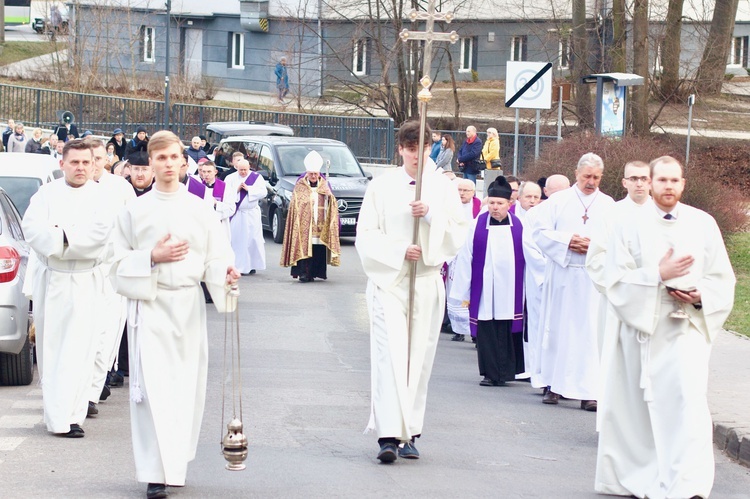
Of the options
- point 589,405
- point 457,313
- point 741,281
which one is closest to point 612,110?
point 741,281

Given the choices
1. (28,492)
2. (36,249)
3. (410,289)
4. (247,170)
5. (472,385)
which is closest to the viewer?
(28,492)

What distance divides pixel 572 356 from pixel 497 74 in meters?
41.3

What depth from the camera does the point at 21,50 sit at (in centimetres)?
5847

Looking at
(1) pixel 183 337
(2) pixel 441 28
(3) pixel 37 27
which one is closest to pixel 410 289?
(1) pixel 183 337

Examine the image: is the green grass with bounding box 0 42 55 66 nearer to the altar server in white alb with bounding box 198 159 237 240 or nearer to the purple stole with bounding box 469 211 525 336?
the altar server in white alb with bounding box 198 159 237 240

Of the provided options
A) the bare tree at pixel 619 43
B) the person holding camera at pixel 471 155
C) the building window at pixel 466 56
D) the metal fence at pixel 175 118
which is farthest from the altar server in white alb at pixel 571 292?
the building window at pixel 466 56

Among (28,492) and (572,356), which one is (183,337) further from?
(572,356)

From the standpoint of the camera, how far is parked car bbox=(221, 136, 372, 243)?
23688mm

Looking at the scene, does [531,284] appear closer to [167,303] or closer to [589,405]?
[589,405]

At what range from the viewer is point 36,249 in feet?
28.5

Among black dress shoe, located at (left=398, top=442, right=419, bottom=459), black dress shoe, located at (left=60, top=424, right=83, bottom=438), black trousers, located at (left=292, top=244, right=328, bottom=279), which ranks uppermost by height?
black dress shoe, located at (left=398, top=442, right=419, bottom=459)

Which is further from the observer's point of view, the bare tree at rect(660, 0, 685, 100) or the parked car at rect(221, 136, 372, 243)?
the bare tree at rect(660, 0, 685, 100)

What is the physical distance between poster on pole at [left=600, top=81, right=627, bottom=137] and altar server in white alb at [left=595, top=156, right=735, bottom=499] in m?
14.4

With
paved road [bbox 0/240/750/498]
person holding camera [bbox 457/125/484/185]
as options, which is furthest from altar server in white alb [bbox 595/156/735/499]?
person holding camera [bbox 457/125/484/185]
